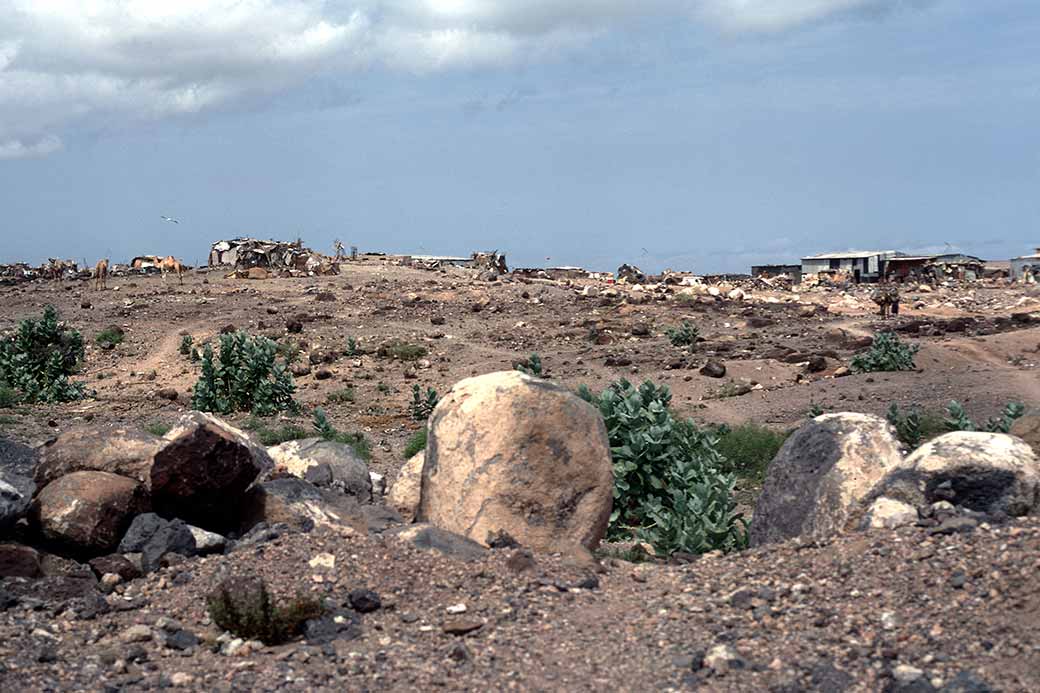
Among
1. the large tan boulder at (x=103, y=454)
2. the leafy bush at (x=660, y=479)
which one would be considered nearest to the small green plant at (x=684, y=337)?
the leafy bush at (x=660, y=479)

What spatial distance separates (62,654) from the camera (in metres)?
5.18

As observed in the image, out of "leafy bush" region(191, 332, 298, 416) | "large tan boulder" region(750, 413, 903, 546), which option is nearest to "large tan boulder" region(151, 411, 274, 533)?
"large tan boulder" region(750, 413, 903, 546)

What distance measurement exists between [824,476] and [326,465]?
3664 mm

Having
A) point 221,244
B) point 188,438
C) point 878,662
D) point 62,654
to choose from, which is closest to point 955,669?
point 878,662

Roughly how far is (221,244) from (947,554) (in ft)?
128

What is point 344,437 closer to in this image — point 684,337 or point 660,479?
point 660,479

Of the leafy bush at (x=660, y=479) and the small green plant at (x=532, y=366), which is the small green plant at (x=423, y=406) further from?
the leafy bush at (x=660, y=479)

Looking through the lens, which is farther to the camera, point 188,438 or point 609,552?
point 609,552

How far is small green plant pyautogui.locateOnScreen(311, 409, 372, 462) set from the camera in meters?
11.9

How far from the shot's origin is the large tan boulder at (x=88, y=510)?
20.9 ft

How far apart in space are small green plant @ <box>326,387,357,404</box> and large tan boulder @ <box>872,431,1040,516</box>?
10.7 metres

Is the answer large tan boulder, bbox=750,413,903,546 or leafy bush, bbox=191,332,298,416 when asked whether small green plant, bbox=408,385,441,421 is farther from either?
large tan boulder, bbox=750,413,903,546

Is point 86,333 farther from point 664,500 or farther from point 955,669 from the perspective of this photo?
point 955,669

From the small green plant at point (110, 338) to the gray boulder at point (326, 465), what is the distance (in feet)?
43.2
